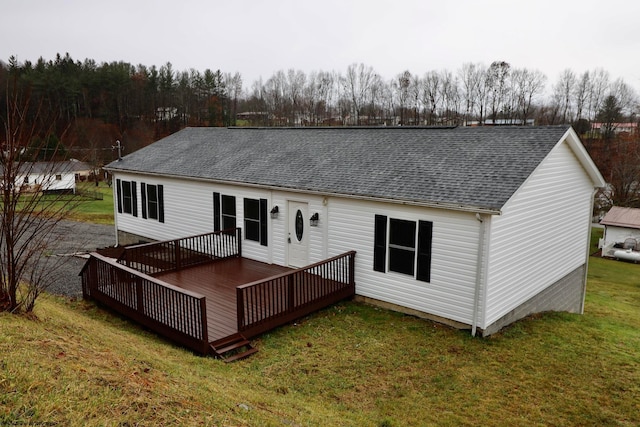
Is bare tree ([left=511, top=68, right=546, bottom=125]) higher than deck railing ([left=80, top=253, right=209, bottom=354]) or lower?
higher

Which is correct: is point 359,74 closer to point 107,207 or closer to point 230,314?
point 107,207

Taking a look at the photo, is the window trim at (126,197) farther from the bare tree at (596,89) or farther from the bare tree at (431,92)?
the bare tree at (596,89)

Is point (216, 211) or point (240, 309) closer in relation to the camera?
point (240, 309)

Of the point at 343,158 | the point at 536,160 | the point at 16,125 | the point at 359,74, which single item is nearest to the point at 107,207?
the point at 343,158

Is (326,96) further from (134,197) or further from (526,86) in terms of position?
(134,197)

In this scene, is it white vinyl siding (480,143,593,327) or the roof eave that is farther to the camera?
white vinyl siding (480,143,593,327)

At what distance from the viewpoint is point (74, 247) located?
61.9ft

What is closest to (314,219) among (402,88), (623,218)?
(623,218)

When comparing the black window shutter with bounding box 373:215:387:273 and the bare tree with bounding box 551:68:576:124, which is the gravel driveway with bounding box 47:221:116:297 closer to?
the black window shutter with bounding box 373:215:387:273

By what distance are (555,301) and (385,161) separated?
613 cm

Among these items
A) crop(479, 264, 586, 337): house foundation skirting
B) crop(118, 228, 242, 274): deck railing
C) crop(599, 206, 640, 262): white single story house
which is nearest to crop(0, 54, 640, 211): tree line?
crop(599, 206, 640, 262): white single story house

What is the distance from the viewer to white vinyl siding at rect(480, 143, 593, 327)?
862 centimetres

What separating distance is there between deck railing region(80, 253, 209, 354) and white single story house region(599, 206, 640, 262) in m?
32.6

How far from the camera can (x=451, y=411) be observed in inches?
239
